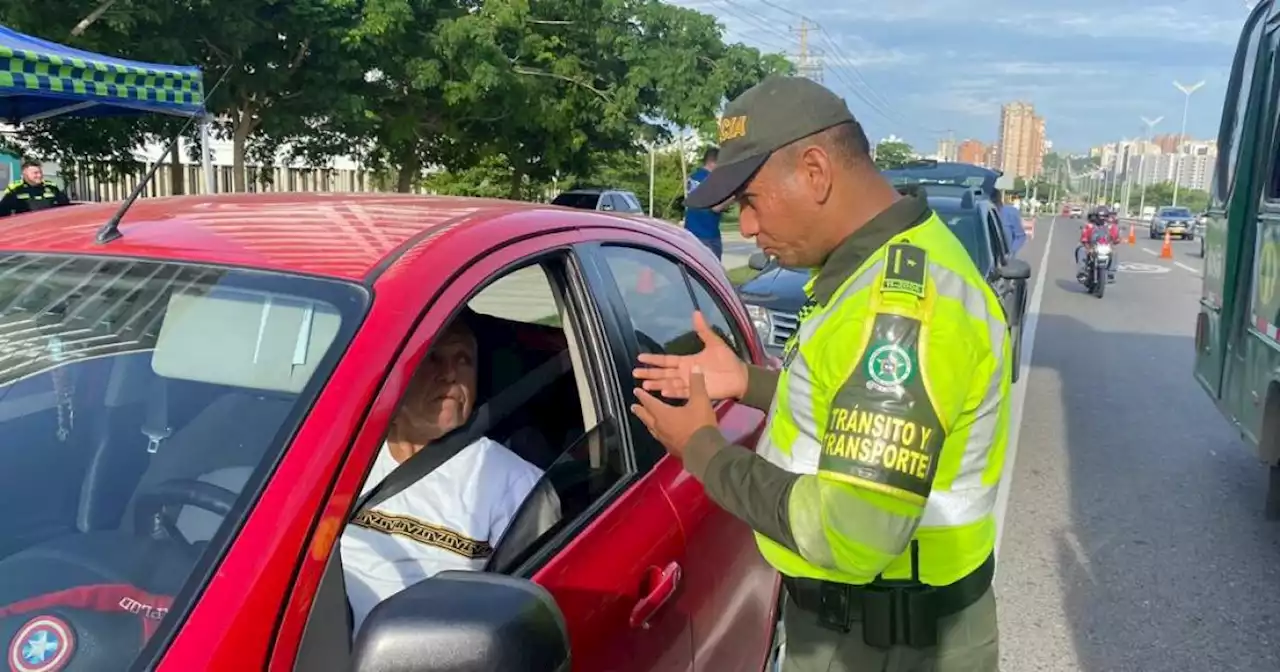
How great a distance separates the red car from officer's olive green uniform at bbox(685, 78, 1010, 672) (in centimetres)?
38

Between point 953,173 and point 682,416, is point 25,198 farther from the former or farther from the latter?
point 953,173

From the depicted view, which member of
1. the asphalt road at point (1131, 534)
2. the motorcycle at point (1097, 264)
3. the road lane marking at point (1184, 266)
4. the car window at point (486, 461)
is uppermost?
the car window at point (486, 461)

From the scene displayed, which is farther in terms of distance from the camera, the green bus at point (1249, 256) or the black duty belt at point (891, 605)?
the green bus at point (1249, 256)

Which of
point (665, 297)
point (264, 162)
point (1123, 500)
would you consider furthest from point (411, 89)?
point (665, 297)

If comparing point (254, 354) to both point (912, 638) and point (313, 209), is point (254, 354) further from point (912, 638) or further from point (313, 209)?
point (912, 638)

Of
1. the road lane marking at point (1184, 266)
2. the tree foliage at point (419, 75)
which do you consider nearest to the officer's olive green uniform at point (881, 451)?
the tree foliage at point (419, 75)

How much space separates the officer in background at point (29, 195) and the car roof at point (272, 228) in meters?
7.47

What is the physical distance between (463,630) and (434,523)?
2.78 feet

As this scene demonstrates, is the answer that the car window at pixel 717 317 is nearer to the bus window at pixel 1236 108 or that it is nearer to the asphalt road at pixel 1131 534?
the asphalt road at pixel 1131 534

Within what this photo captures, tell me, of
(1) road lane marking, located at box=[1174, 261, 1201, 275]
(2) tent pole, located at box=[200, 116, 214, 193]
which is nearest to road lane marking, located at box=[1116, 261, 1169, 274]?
(1) road lane marking, located at box=[1174, 261, 1201, 275]

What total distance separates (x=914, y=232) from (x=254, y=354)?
109 cm

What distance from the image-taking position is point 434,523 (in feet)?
6.84

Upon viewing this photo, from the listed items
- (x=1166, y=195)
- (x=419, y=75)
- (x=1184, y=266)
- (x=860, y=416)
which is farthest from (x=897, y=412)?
(x=1166, y=195)

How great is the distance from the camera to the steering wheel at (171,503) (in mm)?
1451
